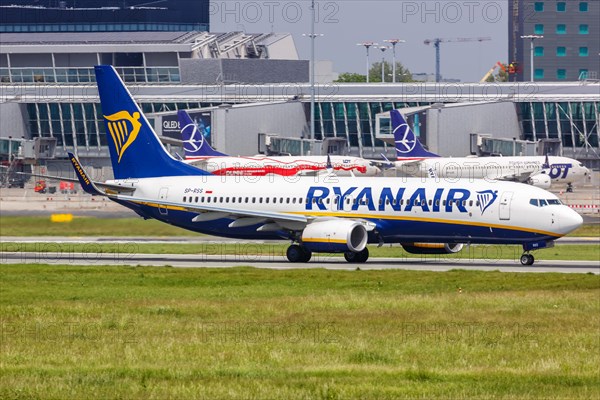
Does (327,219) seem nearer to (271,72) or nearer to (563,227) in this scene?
(563,227)

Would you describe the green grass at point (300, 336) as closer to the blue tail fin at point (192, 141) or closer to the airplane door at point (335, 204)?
the airplane door at point (335, 204)

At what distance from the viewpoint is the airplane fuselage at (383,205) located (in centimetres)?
5309

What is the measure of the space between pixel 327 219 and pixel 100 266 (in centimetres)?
1037

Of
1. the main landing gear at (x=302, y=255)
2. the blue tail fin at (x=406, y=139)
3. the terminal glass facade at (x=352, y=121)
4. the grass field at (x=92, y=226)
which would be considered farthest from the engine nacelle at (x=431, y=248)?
the terminal glass facade at (x=352, y=121)

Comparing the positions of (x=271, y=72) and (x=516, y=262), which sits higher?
(x=271, y=72)

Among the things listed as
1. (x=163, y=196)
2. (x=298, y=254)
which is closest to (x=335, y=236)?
(x=298, y=254)

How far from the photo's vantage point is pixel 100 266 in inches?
2023

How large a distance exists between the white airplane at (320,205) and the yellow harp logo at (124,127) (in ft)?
0.16

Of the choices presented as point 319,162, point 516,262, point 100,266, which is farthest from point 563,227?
point 319,162

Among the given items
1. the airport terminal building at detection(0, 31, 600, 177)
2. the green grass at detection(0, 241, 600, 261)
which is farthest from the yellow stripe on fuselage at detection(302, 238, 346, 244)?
the airport terminal building at detection(0, 31, 600, 177)

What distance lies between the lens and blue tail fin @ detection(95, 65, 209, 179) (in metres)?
61.4

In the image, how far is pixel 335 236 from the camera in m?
54.2

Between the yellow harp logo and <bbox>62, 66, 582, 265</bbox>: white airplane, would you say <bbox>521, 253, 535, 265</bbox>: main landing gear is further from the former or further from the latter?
the yellow harp logo

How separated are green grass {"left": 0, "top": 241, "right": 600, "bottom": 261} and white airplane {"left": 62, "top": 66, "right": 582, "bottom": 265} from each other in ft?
9.45
